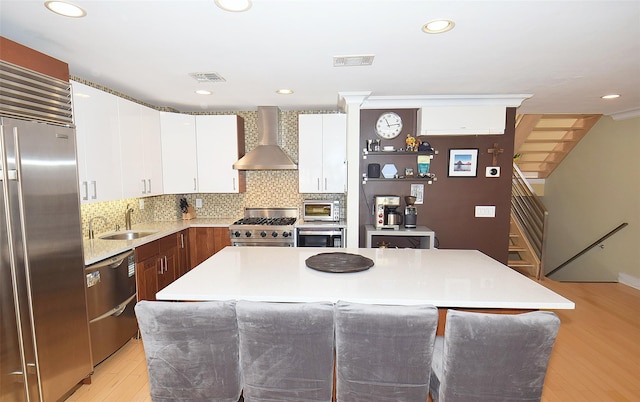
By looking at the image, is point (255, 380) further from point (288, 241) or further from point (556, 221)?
point (556, 221)

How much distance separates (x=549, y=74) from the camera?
2.73m

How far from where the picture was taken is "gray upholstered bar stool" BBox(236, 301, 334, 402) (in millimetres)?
1345

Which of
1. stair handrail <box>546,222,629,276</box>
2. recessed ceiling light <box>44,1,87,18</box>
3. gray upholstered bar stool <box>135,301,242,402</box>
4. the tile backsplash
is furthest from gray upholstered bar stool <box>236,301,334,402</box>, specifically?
stair handrail <box>546,222,629,276</box>

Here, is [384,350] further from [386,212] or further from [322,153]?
[322,153]

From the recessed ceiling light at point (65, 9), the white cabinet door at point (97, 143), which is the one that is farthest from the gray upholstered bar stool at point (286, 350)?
the white cabinet door at point (97, 143)

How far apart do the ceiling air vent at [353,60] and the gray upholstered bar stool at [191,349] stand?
189cm

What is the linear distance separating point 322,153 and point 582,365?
10.6 ft

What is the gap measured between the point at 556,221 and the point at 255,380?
6.60 meters

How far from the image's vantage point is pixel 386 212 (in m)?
3.80

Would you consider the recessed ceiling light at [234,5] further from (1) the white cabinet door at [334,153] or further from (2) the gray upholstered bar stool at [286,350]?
(1) the white cabinet door at [334,153]

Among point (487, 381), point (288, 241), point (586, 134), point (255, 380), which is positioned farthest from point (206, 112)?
point (586, 134)

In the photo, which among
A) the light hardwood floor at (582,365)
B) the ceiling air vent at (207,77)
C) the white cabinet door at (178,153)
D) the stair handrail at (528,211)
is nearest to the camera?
the light hardwood floor at (582,365)

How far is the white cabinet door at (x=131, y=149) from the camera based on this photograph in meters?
3.08

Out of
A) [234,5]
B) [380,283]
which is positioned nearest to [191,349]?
[380,283]
